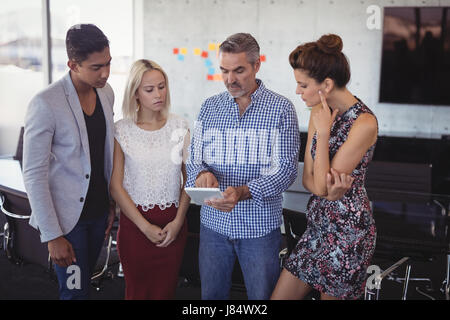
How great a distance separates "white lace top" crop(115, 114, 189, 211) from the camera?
2.01 metres

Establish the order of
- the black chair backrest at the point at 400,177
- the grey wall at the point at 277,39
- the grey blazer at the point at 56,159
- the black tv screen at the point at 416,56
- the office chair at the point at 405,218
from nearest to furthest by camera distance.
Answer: the grey blazer at the point at 56,159 → the office chair at the point at 405,218 → the black chair backrest at the point at 400,177 → the black tv screen at the point at 416,56 → the grey wall at the point at 277,39

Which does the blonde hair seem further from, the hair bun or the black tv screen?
the black tv screen

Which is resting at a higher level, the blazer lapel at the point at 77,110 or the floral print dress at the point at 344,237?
the blazer lapel at the point at 77,110

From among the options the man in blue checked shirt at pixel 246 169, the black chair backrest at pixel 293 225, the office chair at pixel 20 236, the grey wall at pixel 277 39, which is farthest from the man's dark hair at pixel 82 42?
the grey wall at pixel 277 39

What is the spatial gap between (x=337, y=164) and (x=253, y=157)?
38cm

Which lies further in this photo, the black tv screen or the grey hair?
the black tv screen

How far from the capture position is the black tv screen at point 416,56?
5801mm

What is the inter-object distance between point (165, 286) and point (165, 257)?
0.13 m

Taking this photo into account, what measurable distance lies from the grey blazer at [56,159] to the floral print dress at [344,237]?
95 centimetres

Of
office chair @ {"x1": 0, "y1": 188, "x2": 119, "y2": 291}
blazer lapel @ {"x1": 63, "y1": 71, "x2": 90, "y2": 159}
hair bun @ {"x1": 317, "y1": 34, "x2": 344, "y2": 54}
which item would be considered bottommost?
office chair @ {"x1": 0, "y1": 188, "x2": 119, "y2": 291}

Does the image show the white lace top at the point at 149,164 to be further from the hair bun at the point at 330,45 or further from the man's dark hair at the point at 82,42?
the hair bun at the point at 330,45

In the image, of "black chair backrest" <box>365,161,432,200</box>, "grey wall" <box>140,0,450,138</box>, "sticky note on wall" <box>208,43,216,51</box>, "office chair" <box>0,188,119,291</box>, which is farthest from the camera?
"sticky note on wall" <box>208,43,216,51</box>

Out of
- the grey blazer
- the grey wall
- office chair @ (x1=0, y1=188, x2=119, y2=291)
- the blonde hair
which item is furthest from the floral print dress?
the grey wall
